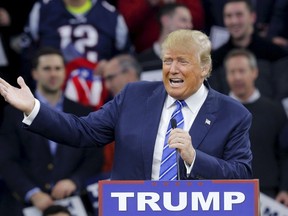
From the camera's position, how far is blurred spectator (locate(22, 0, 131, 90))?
890 centimetres

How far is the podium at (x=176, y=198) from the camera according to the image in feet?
13.1

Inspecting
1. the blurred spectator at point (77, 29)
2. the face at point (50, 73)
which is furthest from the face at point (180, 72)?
the blurred spectator at point (77, 29)

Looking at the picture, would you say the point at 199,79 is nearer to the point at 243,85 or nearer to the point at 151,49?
the point at 243,85

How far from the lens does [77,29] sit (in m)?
8.88

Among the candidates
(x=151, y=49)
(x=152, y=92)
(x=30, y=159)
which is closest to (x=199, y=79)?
(x=152, y=92)

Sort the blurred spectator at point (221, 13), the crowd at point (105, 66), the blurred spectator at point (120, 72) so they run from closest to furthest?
the crowd at point (105, 66), the blurred spectator at point (120, 72), the blurred spectator at point (221, 13)

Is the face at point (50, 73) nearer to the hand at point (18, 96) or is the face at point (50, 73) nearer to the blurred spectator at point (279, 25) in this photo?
the blurred spectator at point (279, 25)

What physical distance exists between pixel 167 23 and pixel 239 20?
25.5 inches

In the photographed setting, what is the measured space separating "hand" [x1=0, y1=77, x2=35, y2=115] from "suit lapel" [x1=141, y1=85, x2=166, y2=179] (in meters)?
0.54

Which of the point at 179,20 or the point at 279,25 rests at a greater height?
the point at 279,25

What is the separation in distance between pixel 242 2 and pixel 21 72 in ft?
6.85

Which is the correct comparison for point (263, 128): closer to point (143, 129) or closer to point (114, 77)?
point (114, 77)

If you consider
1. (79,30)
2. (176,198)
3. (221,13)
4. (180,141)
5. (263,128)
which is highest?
(221,13)

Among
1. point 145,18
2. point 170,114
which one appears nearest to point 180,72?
point 170,114
